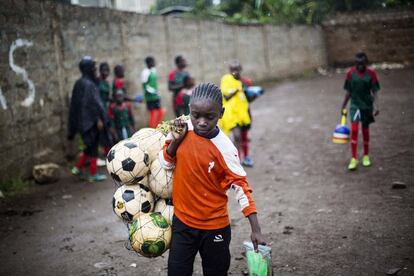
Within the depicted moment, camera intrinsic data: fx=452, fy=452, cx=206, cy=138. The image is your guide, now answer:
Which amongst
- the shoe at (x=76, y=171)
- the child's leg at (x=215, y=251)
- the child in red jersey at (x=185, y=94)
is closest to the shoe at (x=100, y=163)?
the shoe at (x=76, y=171)

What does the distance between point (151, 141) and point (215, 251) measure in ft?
2.81

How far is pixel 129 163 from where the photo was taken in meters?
2.94

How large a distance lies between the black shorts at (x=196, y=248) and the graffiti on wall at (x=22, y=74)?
183 inches

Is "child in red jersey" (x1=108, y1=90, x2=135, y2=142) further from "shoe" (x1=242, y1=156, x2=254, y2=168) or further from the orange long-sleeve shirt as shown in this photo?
the orange long-sleeve shirt

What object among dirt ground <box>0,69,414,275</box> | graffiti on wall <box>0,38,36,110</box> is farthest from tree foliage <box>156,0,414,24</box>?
graffiti on wall <box>0,38,36,110</box>

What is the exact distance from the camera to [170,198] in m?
3.05

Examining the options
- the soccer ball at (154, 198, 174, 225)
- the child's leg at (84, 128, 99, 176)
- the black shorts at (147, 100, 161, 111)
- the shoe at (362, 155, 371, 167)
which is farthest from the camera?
the black shorts at (147, 100, 161, 111)

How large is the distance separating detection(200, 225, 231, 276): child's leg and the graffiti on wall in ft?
15.6

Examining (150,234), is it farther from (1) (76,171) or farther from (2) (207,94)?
(1) (76,171)

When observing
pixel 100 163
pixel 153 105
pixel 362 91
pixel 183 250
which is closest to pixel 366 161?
pixel 362 91

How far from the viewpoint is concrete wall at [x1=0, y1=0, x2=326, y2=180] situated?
6.61 metres

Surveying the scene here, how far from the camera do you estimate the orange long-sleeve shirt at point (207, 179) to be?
8.95 feet

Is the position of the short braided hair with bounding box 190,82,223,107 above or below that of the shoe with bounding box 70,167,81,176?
above

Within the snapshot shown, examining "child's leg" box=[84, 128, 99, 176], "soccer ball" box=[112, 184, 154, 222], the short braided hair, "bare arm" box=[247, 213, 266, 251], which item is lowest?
"child's leg" box=[84, 128, 99, 176]
